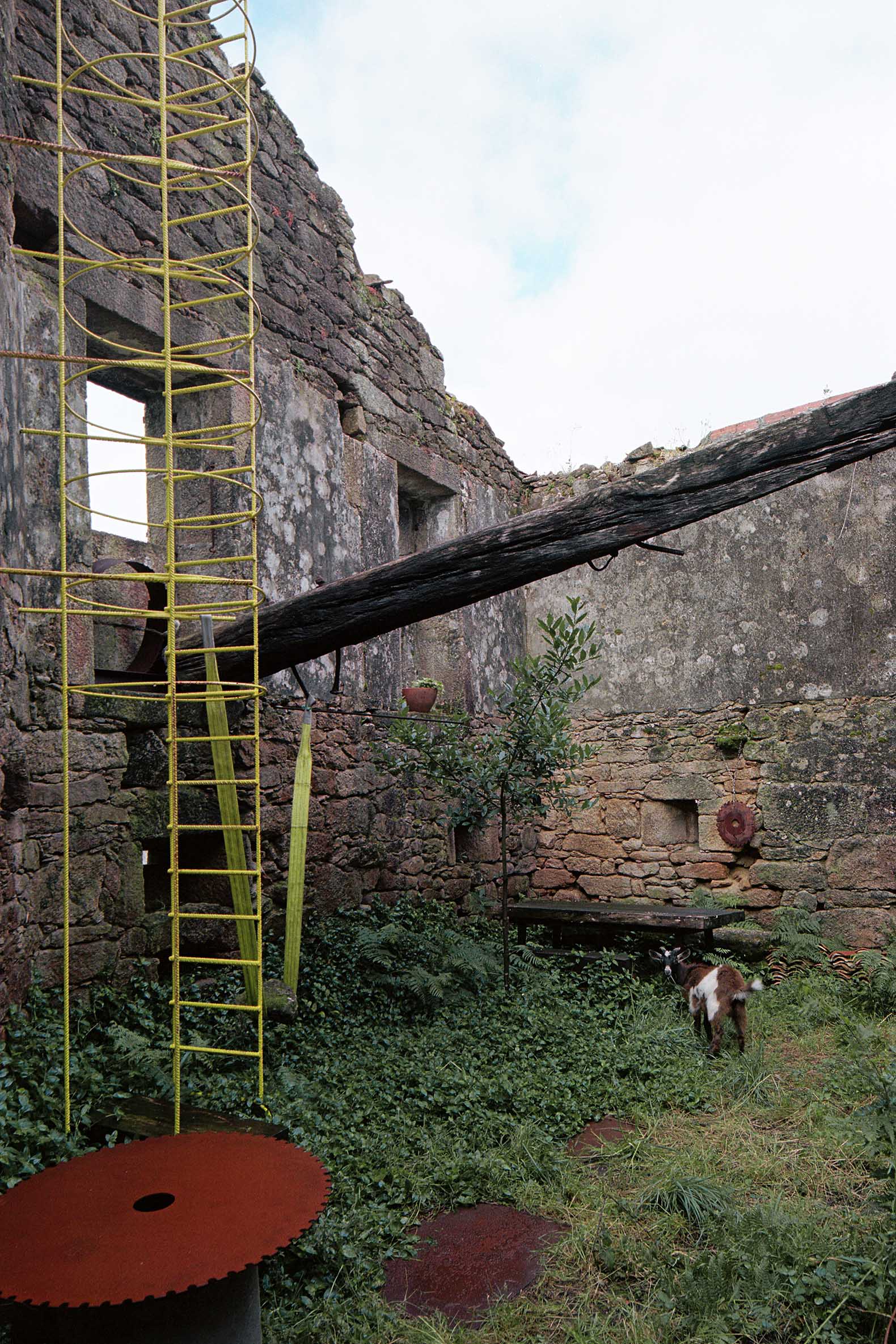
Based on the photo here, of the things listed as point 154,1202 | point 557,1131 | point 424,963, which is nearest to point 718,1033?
point 557,1131

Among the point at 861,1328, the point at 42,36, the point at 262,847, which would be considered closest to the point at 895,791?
the point at 262,847

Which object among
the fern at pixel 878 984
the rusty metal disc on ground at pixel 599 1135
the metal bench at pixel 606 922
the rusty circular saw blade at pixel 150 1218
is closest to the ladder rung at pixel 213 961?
the rusty circular saw blade at pixel 150 1218

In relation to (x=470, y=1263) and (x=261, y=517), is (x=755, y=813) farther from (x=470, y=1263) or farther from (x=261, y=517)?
(x=470, y=1263)

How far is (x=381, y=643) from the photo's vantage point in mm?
7422

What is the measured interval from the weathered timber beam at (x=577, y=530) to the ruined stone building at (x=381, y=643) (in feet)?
3.64

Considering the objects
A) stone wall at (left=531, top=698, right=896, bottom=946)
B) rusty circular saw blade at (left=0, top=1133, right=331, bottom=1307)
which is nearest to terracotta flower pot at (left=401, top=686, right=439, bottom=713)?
stone wall at (left=531, top=698, right=896, bottom=946)

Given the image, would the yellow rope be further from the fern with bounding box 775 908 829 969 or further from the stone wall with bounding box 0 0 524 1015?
the fern with bounding box 775 908 829 969

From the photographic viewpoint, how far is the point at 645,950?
7410mm

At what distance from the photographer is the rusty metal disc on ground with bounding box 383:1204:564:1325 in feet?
9.64

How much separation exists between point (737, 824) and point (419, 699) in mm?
2881

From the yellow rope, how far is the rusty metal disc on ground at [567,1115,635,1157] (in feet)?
4.53

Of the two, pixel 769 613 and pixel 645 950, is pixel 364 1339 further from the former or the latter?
pixel 769 613

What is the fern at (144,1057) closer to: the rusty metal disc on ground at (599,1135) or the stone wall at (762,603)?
the rusty metal disc on ground at (599,1135)

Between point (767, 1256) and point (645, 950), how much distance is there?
4.53 meters
